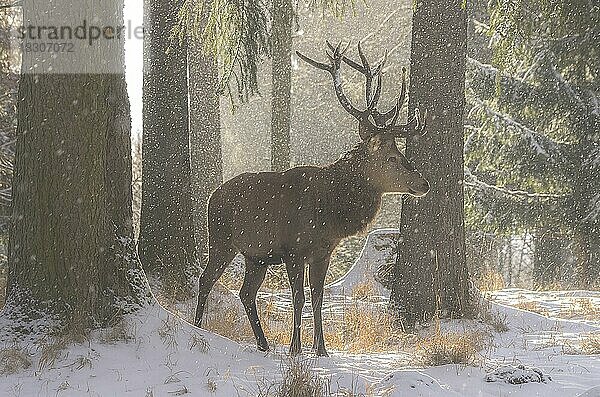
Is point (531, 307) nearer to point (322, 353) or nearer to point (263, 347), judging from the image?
point (322, 353)

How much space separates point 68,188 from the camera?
240 inches

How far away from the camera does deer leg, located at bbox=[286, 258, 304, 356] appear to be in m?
6.89

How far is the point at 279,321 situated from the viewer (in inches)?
353

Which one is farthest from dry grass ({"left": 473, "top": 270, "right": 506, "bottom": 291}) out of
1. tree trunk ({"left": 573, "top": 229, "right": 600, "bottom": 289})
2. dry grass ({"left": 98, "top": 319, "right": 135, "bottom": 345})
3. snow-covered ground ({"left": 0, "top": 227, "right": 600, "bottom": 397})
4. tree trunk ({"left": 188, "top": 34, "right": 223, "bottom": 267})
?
dry grass ({"left": 98, "top": 319, "right": 135, "bottom": 345})

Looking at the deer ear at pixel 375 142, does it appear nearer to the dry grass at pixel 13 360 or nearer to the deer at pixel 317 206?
the deer at pixel 317 206

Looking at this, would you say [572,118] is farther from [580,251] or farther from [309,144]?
[309,144]

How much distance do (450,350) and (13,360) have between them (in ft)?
11.7

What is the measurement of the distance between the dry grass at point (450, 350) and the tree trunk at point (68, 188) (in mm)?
2607

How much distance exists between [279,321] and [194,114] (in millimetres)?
5821

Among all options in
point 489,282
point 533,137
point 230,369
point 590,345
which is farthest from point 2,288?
point 533,137

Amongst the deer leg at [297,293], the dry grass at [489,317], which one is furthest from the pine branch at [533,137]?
the deer leg at [297,293]

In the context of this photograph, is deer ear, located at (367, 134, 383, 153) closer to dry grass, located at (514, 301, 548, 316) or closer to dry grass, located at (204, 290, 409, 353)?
dry grass, located at (204, 290, 409, 353)

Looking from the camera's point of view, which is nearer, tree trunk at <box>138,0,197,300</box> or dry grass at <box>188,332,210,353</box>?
dry grass at <box>188,332,210,353</box>

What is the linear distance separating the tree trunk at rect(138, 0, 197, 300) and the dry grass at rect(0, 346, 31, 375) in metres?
4.05
